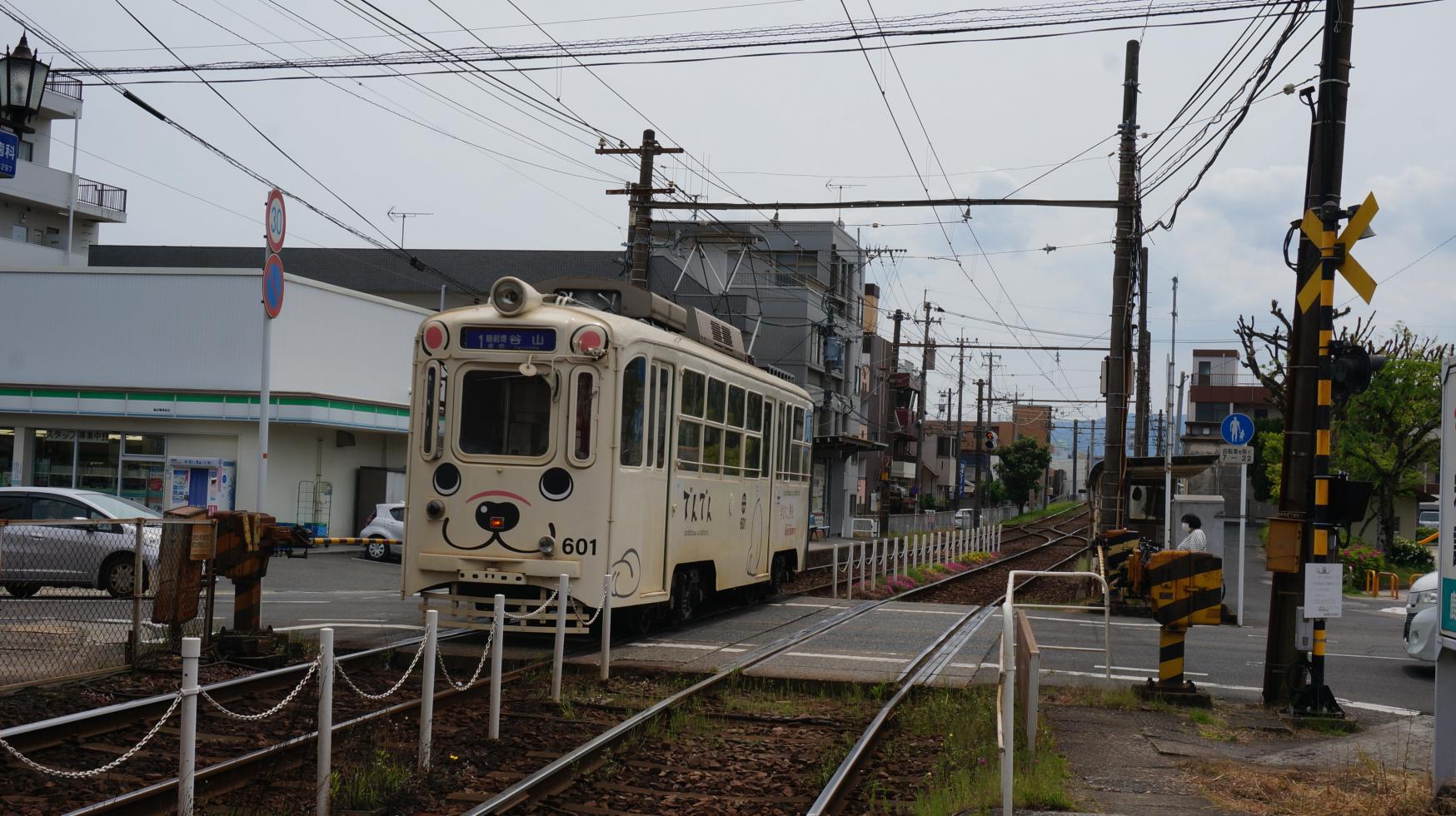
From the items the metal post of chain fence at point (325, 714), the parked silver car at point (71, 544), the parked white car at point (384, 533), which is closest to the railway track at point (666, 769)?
the metal post of chain fence at point (325, 714)

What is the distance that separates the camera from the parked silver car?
11.9 m

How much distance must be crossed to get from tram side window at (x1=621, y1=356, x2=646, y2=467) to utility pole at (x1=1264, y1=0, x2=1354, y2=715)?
220 inches

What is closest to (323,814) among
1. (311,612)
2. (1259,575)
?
(311,612)

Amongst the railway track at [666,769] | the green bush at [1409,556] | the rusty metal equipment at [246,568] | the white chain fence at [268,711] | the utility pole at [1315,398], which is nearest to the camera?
the white chain fence at [268,711]

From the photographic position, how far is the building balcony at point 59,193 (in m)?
45.5

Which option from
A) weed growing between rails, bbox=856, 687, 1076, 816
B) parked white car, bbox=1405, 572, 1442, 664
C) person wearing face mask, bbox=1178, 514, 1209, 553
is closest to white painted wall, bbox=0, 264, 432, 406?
person wearing face mask, bbox=1178, 514, 1209, 553

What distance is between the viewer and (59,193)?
4728 cm

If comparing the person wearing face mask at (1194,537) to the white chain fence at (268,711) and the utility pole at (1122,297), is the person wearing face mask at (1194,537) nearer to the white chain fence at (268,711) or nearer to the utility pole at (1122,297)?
the utility pole at (1122,297)

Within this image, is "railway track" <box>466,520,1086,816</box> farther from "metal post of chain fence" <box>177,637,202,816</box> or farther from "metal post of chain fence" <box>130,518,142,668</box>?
"metal post of chain fence" <box>130,518,142,668</box>

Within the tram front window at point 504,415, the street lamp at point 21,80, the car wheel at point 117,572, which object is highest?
the street lamp at point 21,80

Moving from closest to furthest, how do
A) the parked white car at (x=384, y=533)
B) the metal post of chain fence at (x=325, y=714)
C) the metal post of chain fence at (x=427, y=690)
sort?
the metal post of chain fence at (x=325, y=714)
the metal post of chain fence at (x=427, y=690)
the parked white car at (x=384, y=533)

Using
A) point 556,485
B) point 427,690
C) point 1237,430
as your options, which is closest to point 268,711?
point 427,690

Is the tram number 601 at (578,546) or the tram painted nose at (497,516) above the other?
the tram painted nose at (497,516)

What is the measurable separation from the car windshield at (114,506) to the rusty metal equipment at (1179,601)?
1238 cm
